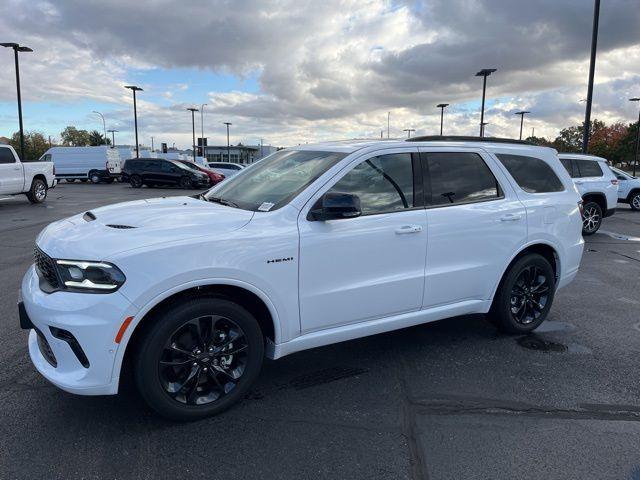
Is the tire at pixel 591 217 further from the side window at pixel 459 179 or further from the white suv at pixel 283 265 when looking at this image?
the side window at pixel 459 179

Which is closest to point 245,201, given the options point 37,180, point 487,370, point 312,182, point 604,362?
point 312,182

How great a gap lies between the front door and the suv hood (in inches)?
21.8

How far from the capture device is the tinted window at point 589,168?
1166 cm

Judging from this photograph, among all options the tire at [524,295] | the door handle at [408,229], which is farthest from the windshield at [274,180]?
the tire at [524,295]

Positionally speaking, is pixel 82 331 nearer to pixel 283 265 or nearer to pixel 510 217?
pixel 283 265

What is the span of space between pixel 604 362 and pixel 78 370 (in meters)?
3.97

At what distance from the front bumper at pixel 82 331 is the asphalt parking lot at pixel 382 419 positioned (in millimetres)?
376

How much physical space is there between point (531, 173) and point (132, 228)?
362 centimetres

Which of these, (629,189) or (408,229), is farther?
(629,189)

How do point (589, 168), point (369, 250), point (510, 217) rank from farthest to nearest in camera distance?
point (589, 168), point (510, 217), point (369, 250)

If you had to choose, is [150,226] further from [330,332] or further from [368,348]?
[368,348]

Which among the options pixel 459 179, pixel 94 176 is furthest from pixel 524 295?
pixel 94 176

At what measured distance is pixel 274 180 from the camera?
12.6ft

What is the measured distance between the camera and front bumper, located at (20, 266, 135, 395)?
8.76ft
